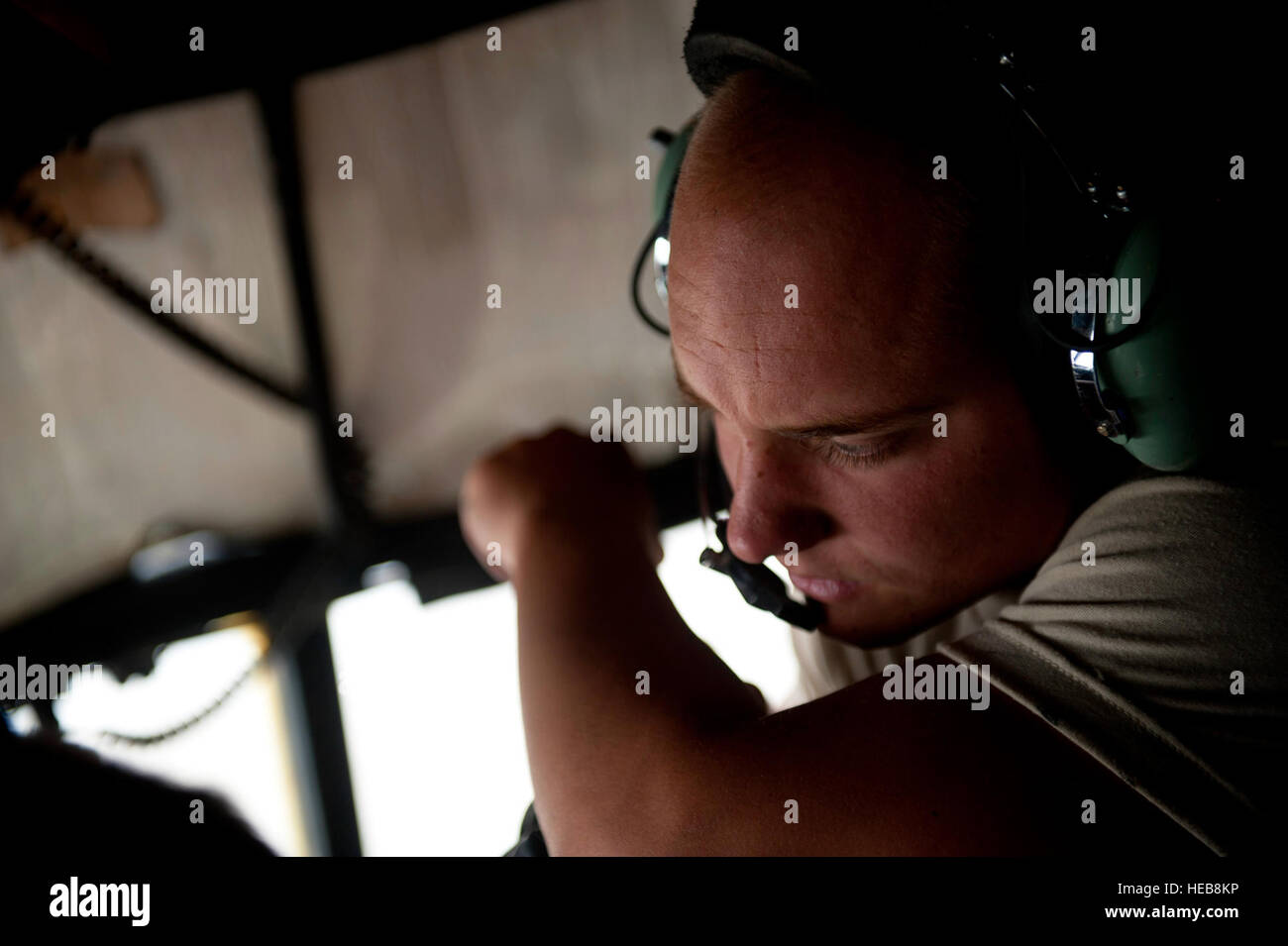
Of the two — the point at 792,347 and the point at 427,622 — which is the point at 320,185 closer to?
the point at 427,622

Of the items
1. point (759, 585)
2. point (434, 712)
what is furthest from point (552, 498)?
point (434, 712)

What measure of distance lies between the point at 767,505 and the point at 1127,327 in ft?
0.90

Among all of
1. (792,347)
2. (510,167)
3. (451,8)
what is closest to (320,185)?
(510,167)

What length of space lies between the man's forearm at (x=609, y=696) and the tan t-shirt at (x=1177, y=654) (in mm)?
193

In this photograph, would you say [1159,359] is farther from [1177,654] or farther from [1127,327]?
[1177,654]

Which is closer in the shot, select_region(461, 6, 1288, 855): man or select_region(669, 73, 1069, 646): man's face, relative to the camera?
select_region(461, 6, 1288, 855): man

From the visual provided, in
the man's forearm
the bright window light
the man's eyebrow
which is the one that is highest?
the man's eyebrow

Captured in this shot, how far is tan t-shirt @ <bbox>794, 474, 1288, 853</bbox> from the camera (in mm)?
479

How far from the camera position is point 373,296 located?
135 cm

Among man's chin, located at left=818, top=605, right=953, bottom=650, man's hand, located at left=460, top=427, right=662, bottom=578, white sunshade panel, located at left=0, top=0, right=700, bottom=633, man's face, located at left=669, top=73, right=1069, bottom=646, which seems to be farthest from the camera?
white sunshade panel, located at left=0, top=0, right=700, bottom=633

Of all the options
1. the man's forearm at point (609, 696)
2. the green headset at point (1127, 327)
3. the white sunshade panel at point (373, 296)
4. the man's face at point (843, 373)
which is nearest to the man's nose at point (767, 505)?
the man's face at point (843, 373)

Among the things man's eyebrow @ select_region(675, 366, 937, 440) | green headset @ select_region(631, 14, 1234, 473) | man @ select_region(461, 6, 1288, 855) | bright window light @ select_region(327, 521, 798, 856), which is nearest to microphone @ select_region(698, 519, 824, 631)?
man @ select_region(461, 6, 1288, 855)

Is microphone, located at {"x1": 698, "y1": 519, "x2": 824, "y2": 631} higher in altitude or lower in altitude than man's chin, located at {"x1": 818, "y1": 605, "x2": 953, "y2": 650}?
higher

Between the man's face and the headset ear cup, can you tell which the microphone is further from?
the headset ear cup
